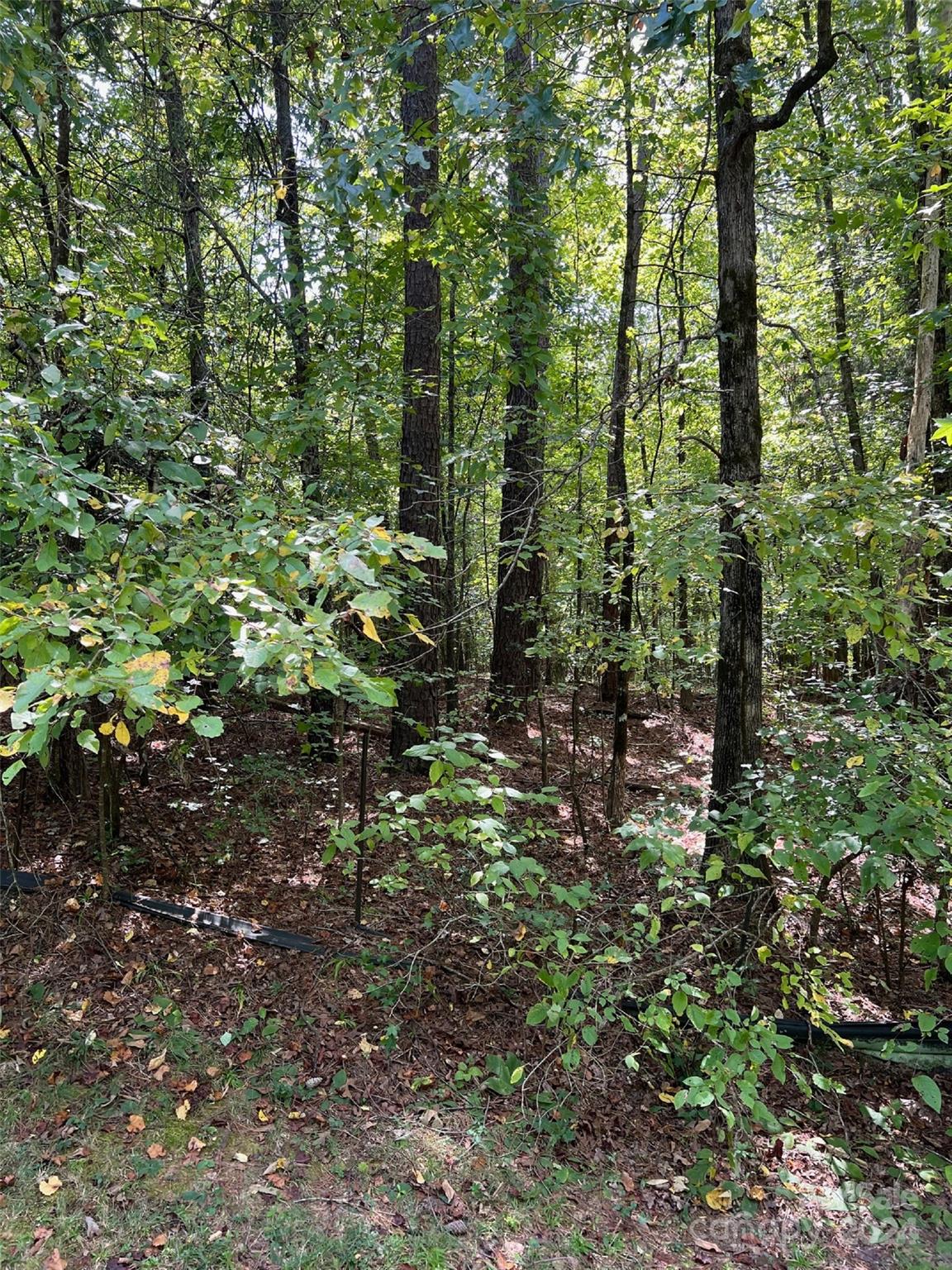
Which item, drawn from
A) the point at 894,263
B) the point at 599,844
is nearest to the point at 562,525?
the point at 599,844

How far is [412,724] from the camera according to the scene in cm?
427

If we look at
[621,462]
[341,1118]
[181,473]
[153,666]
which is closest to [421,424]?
[621,462]

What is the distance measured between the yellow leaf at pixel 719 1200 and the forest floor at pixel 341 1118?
0.09 ft

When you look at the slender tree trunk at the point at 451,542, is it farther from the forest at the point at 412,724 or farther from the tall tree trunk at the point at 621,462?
the tall tree trunk at the point at 621,462

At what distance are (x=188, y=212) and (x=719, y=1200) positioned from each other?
6471mm

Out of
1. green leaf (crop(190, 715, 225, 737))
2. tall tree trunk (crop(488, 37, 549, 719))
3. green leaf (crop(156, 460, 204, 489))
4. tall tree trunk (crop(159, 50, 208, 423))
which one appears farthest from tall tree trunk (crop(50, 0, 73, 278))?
green leaf (crop(190, 715, 225, 737))

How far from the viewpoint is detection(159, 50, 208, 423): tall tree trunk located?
4.67 meters

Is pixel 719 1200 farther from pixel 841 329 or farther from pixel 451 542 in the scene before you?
pixel 841 329

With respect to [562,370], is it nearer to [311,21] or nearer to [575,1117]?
[311,21]

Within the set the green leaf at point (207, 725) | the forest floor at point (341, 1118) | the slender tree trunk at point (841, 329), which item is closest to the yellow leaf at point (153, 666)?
the green leaf at point (207, 725)

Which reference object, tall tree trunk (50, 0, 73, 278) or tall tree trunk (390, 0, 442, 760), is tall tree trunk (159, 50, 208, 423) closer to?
tall tree trunk (50, 0, 73, 278)

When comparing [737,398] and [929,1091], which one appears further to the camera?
[737,398]

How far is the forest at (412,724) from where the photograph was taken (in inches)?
102

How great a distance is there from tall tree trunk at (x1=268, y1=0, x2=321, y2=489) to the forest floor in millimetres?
2758
